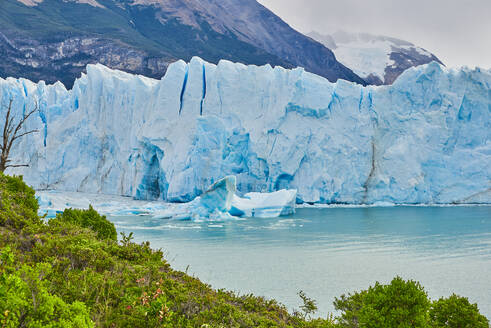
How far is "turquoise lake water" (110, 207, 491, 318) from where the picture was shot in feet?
26.7

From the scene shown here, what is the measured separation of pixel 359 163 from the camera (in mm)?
27547

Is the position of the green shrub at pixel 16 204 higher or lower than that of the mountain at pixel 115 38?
lower

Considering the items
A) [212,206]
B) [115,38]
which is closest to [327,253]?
[212,206]

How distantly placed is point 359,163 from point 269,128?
6.62 m

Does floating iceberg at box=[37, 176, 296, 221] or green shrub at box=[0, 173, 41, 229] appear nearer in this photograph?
green shrub at box=[0, 173, 41, 229]

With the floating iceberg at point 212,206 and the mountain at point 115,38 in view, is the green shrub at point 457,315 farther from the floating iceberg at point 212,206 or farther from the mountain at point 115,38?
the mountain at point 115,38

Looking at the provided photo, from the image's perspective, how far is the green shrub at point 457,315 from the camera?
11.4ft

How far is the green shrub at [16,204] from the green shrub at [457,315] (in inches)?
184

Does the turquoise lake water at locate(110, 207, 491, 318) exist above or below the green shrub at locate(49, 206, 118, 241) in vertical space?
below

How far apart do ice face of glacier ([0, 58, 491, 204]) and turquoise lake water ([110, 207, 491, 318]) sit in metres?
7.73

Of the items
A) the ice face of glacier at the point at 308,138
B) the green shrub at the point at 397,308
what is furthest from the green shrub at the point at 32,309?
the ice face of glacier at the point at 308,138

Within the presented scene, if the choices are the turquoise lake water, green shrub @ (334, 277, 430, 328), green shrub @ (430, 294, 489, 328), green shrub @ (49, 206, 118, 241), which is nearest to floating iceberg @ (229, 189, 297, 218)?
the turquoise lake water

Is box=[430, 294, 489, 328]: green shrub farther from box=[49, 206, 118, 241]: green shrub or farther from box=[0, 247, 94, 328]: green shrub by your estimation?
box=[49, 206, 118, 241]: green shrub

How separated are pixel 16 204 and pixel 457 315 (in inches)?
219
